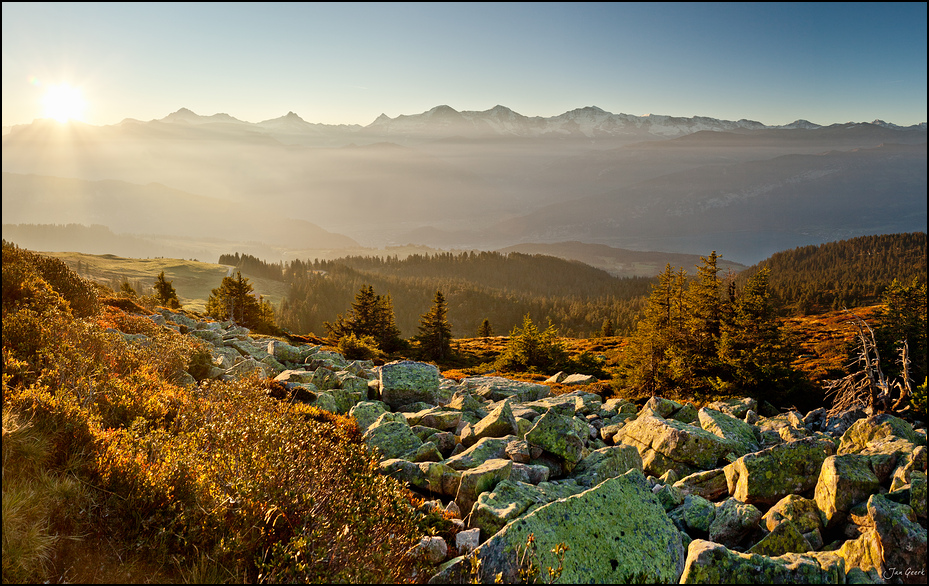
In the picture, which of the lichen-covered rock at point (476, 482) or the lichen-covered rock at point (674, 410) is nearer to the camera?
the lichen-covered rock at point (476, 482)

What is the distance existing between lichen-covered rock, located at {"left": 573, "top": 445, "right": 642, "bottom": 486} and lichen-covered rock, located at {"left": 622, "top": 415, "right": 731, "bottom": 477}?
207 centimetres

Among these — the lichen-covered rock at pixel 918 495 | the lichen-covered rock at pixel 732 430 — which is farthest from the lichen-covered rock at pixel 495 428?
the lichen-covered rock at pixel 918 495

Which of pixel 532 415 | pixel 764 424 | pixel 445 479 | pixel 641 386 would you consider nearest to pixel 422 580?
pixel 445 479

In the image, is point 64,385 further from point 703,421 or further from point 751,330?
point 751,330

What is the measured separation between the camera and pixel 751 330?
34.3 metres

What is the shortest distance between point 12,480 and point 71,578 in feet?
6.50

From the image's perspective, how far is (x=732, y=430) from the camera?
1784cm

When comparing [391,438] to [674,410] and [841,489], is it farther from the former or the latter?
[674,410]

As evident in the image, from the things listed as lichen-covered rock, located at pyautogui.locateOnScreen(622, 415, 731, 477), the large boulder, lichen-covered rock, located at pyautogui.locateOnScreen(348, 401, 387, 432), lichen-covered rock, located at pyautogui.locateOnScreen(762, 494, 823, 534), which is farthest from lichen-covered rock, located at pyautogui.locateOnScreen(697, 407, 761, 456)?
lichen-covered rock, located at pyautogui.locateOnScreen(348, 401, 387, 432)

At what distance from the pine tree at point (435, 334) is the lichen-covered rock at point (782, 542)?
223 ft

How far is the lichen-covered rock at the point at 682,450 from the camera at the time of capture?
15.6m

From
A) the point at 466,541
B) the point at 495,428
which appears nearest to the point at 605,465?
the point at 495,428

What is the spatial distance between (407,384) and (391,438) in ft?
22.0
